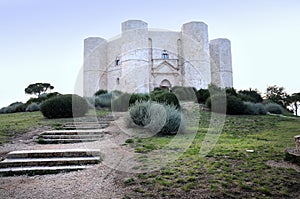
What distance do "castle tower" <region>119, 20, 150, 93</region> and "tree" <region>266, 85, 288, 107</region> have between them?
1170 cm

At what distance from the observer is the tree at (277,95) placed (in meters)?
21.0

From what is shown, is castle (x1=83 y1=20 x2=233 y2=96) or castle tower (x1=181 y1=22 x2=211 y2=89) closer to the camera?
castle (x1=83 y1=20 x2=233 y2=96)

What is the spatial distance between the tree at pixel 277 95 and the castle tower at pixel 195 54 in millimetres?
5998

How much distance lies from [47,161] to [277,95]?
22.7 m

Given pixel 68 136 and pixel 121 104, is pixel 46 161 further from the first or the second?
pixel 121 104

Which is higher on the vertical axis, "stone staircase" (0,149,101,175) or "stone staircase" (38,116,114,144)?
"stone staircase" (38,116,114,144)

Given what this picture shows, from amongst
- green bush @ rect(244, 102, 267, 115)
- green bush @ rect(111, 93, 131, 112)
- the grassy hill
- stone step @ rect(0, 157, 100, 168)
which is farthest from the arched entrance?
stone step @ rect(0, 157, 100, 168)

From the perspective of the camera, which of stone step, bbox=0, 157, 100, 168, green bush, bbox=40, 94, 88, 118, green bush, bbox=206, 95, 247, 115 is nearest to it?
stone step, bbox=0, 157, 100, 168

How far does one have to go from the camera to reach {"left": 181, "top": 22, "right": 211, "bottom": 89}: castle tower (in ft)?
79.9

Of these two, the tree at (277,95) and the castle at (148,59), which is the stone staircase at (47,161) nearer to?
the castle at (148,59)

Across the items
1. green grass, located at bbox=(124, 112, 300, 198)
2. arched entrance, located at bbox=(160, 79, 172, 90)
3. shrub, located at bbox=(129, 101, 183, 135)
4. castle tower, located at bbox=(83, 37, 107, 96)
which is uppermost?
castle tower, located at bbox=(83, 37, 107, 96)

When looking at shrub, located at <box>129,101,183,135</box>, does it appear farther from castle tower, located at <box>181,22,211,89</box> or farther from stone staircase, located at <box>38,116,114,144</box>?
castle tower, located at <box>181,22,211,89</box>

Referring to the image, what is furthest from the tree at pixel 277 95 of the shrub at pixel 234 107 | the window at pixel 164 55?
the shrub at pixel 234 107

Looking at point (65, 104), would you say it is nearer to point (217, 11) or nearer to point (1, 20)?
point (1, 20)
